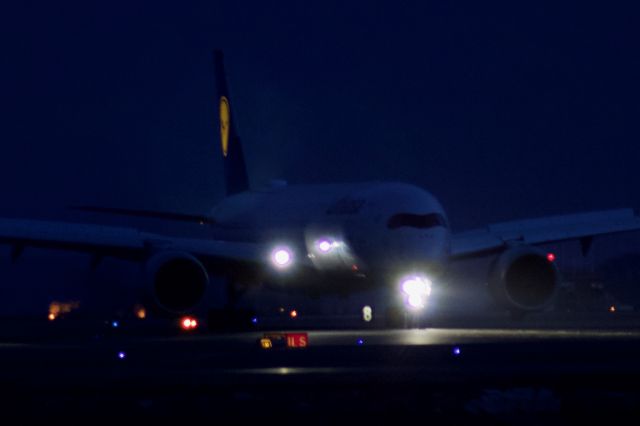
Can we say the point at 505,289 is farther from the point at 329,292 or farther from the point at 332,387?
the point at 332,387

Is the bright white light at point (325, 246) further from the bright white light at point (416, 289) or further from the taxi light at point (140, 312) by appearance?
the taxi light at point (140, 312)

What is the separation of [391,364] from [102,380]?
211 inches

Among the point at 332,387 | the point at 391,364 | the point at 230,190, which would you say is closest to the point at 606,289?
the point at 230,190

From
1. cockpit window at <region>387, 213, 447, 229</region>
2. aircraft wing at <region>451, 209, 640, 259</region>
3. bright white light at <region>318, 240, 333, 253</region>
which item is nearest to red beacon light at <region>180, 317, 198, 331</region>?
bright white light at <region>318, 240, 333, 253</region>

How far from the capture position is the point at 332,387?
769 inches

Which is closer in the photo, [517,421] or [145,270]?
[517,421]

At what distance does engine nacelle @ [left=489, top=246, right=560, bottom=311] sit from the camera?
43562 millimetres

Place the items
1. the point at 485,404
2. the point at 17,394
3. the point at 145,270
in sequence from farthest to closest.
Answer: the point at 145,270, the point at 17,394, the point at 485,404

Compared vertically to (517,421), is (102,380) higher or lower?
higher

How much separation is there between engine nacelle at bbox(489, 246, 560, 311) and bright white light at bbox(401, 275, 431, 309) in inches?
85.8

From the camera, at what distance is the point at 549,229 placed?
48.4 m

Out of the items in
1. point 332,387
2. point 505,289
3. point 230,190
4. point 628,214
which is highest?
point 230,190

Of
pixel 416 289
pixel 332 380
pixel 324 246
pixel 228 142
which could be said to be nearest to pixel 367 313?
pixel 324 246

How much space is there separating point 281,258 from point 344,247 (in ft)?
11.8
